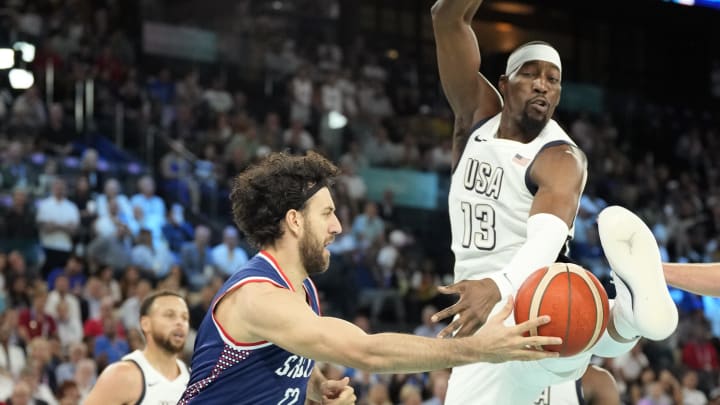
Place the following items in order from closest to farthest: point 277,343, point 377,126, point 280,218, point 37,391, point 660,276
Answer: point 277,343 < point 280,218 < point 660,276 < point 37,391 < point 377,126

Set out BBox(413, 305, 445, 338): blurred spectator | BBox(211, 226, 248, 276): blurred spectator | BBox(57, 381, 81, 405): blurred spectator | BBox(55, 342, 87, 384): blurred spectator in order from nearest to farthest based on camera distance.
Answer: BBox(57, 381, 81, 405): blurred spectator, BBox(55, 342, 87, 384): blurred spectator, BBox(211, 226, 248, 276): blurred spectator, BBox(413, 305, 445, 338): blurred spectator

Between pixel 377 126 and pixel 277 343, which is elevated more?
pixel 277 343

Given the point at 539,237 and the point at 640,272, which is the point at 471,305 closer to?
the point at 539,237

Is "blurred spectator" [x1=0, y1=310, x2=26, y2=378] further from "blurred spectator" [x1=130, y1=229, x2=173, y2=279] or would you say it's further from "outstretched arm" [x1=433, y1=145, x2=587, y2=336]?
"outstretched arm" [x1=433, y1=145, x2=587, y2=336]

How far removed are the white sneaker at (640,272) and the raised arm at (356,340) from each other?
0.85m

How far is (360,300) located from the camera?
1338cm

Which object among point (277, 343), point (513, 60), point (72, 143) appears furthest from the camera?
point (72, 143)

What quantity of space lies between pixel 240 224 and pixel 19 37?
10120 mm

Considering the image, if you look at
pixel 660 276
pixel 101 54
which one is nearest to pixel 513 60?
pixel 660 276

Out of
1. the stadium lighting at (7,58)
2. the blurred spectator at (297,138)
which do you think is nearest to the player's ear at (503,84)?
the stadium lighting at (7,58)

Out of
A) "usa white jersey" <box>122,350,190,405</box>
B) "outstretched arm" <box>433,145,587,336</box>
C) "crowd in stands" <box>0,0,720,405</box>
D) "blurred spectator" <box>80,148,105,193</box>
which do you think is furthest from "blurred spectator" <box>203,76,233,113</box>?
"outstretched arm" <box>433,145,587,336</box>

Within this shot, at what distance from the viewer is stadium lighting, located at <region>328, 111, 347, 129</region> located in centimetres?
1606

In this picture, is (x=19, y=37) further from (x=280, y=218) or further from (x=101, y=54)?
(x=280, y=218)

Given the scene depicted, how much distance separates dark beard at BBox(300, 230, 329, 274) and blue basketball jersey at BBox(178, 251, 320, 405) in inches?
4.7
